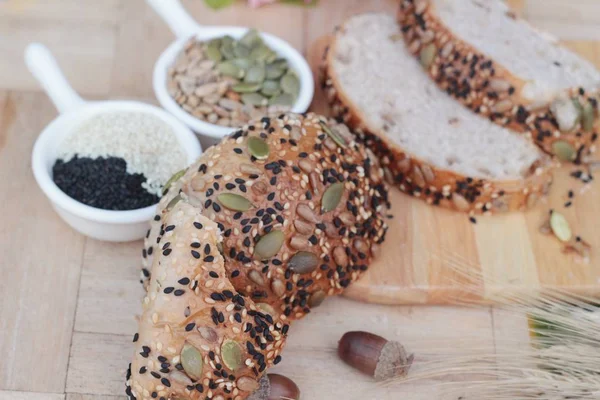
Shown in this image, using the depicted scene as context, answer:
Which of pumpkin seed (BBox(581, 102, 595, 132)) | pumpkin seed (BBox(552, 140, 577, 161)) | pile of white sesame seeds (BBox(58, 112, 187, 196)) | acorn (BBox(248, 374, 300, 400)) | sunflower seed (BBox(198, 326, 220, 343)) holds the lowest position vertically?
acorn (BBox(248, 374, 300, 400))

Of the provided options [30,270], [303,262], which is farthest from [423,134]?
[30,270]

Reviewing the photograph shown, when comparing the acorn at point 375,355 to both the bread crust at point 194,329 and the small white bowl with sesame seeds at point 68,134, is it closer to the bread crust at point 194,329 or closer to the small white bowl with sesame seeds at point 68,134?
the bread crust at point 194,329

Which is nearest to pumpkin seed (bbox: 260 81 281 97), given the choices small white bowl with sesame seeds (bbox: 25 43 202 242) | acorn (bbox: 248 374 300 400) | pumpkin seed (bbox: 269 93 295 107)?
pumpkin seed (bbox: 269 93 295 107)

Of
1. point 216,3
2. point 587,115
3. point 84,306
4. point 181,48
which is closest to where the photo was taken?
point 84,306

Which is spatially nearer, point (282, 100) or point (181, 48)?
point (282, 100)

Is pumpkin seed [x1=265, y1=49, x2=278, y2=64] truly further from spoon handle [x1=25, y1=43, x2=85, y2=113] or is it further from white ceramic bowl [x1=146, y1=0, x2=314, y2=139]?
spoon handle [x1=25, y1=43, x2=85, y2=113]

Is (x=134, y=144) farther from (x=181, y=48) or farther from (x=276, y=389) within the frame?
(x=276, y=389)

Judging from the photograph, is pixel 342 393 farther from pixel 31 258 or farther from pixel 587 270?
pixel 31 258

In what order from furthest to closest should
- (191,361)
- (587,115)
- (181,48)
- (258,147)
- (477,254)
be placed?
(181,48), (587,115), (477,254), (258,147), (191,361)
